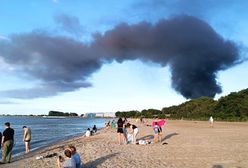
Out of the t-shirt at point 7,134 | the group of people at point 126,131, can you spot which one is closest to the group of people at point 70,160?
the t-shirt at point 7,134

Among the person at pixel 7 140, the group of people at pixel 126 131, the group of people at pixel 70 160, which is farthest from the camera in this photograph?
the group of people at pixel 126 131

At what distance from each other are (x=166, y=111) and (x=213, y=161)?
157 metres

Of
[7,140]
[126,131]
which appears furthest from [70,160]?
[126,131]

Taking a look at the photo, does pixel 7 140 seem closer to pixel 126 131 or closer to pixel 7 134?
pixel 7 134

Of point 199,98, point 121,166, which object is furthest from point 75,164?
point 199,98

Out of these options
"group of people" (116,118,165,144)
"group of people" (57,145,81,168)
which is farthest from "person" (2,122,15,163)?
"group of people" (116,118,165,144)

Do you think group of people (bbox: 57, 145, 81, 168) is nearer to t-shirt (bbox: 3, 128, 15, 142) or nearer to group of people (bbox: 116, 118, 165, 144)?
t-shirt (bbox: 3, 128, 15, 142)

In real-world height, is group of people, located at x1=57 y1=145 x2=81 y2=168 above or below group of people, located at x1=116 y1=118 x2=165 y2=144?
below

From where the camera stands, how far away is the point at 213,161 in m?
13.4

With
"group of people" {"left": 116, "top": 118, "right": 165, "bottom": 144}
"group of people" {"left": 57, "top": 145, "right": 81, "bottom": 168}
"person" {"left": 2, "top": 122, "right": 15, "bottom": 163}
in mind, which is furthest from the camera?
"group of people" {"left": 116, "top": 118, "right": 165, "bottom": 144}

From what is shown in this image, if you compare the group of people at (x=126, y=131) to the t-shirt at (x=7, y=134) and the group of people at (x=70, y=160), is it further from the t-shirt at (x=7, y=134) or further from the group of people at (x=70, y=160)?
the group of people at (x=70, y=160)

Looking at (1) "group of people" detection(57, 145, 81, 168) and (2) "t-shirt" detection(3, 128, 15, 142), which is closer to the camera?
(1) "group of people" detection(57, 145, 81, 168)

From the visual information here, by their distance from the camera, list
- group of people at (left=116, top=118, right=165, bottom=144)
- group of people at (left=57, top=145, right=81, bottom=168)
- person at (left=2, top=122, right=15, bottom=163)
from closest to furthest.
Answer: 1. group of people at (left=57, top=145, right=81, bottom=168)
2. person at (left=2, top=122, right=15, bottom=163)
3. group of people at (left=116, top=118, right=165, bottom=144)

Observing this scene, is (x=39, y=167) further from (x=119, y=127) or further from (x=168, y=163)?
(x=119, y=127)
